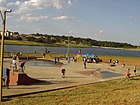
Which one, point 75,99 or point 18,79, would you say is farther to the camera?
point 18,79

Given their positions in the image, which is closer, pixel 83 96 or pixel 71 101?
pixel 71 101

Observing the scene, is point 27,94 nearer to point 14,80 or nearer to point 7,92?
point 7,92

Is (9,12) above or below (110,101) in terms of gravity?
above

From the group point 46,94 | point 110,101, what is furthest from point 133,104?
point 46,94

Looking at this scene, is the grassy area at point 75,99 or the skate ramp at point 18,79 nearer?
the grassy area at point 75,99

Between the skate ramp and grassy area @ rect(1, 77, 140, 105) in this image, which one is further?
the skate ramp

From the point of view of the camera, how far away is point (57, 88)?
22.2 metres

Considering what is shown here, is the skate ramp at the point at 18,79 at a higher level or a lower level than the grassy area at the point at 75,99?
higher

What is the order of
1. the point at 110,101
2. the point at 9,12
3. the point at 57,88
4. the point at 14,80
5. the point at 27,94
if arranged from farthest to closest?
the point at 14,80 < the point at 57,88 < the point at 27,94 < the point at 110,101 < the point at 9,12

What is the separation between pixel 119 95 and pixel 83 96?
104 inches

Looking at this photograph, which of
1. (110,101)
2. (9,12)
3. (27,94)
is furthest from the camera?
(27,94)

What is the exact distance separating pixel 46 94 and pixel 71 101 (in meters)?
2.74

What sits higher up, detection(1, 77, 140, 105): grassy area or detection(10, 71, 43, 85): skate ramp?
detection(10, 71, 43, 85): skate ramp

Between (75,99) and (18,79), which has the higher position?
(18,79)
